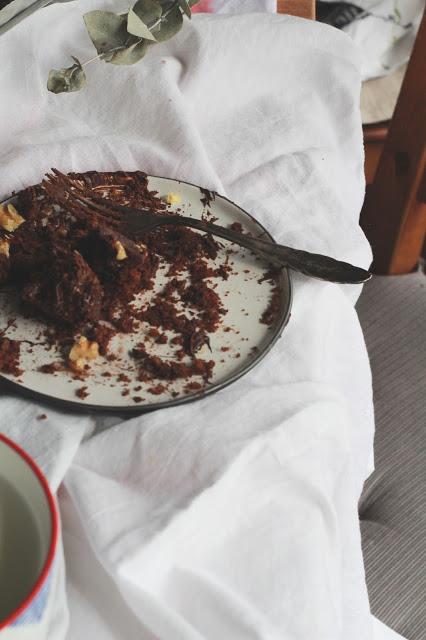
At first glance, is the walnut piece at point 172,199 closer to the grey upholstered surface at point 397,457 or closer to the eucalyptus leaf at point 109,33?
the eucalyptus leaf at point 109,33

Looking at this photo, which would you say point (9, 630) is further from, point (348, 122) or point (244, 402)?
point (348, 122)

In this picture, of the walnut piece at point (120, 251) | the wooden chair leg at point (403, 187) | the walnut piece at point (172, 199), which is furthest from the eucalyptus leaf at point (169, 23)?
the wooden chair leg at point (403, 187)

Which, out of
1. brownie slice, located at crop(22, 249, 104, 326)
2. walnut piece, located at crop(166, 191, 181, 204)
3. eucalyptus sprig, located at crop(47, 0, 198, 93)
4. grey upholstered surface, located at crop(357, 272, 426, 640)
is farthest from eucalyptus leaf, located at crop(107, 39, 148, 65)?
grey upholstered surface, located at crop(357, 272, 426, 640)

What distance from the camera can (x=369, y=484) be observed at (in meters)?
0.85

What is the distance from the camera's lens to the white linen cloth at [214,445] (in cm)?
48

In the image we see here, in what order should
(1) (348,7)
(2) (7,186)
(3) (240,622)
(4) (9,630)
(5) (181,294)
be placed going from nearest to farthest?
(4) (9,630)
(3) (240,622)
(5) (181,294)
(2) (7,186)
(1) (348,7)

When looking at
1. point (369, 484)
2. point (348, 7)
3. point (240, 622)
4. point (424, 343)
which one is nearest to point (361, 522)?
point (369, 484)

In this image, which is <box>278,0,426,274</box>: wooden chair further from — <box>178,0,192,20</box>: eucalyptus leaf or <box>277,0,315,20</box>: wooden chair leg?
<box>178,0,192,20</box>: eucalyptus leaf

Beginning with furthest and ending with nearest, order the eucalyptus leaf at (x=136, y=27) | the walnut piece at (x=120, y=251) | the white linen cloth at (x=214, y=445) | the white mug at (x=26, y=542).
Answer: the eucalyptus leaf at (x=136, y=27) → the walnut piece at (x=120, y=251) → the white linen cloth at (x=214, y=445) → the white mug at (x=26, y=542)

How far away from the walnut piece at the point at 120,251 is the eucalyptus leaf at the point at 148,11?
0.85 feet

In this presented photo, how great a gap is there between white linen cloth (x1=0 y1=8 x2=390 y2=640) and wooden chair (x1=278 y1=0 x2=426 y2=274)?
291 millimetres

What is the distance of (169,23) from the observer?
29.8 inches

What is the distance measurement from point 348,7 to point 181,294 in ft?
3.32

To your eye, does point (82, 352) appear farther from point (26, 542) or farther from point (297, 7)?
point (297, 7)
